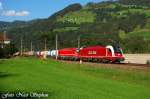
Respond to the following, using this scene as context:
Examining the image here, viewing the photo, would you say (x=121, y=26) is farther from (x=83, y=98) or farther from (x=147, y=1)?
(x=83, y=98)

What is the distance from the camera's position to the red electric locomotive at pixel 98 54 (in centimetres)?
6334

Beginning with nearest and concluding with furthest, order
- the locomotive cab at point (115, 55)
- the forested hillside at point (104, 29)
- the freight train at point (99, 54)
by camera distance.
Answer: the locomotive cab at point (115, 55), the freight train at point (99, 54), the forested hillside at point (104, 29)

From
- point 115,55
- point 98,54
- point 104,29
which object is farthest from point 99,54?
point 104,29

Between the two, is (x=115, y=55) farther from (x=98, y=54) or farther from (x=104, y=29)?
(x=104, y=29)

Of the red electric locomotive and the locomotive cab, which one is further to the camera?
the red electric locomotive

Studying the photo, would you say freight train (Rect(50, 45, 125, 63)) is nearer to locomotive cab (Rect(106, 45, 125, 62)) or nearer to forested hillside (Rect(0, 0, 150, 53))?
locomotive cab (Rect(106, 45, 125, 62))

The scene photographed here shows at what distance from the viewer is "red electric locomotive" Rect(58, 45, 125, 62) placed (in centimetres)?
6334

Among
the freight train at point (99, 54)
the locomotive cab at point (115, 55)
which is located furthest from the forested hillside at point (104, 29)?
the locomotive cab at point (115, 55)

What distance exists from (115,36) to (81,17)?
5853 centimetres

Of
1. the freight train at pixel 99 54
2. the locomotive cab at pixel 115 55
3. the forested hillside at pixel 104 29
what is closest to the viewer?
the locomotive cab at pixel 115 55

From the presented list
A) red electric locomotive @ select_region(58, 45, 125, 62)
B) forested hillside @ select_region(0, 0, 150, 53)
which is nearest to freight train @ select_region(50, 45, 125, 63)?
red electric locomotive @ select_region(58, 45, 125, 62)

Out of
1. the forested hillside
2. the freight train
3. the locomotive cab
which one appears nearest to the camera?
the locomotive cab

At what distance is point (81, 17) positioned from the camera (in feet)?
557

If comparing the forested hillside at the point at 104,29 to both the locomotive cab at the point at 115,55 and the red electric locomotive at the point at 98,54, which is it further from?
the locomotive cab at the point at 115,55
